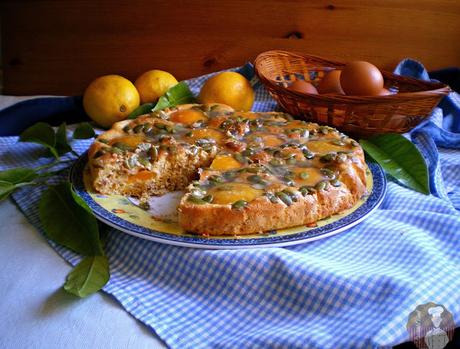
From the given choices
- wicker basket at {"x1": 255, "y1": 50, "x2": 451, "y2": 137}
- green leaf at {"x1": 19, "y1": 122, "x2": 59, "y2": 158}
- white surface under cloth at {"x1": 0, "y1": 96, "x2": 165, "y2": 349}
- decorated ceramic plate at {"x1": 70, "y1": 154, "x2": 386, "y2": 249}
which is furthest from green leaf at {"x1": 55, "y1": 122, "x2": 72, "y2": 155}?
wicker basket at {"x1": 255, "y1": 50, "x2": 451, "y2": 137}

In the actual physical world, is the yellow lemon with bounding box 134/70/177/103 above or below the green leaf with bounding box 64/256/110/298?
above

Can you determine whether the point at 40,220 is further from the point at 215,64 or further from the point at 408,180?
the point at 215,64

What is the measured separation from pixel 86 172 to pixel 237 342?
98 cm

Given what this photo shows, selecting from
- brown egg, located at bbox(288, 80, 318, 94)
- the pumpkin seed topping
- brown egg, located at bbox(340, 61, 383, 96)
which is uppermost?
brown egg, located at bbox(340, 61, 383, 96)

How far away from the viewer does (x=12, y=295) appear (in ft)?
4.42

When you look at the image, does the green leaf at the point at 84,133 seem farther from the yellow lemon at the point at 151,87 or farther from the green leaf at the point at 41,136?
the yellow lemon at the point at 151,87

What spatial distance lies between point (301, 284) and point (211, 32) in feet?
6.58

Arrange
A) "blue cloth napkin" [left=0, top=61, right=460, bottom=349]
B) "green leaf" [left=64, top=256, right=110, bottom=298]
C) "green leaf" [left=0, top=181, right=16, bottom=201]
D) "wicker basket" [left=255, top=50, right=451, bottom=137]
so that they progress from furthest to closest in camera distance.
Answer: "wicker basket" [left=255, top=50, right=451, bottom=137]
"green leaf" [left=0, top=181, right=16, bottom=201]
"green leaf" [left=64, top=256, right=110, bottom=298]
"blue cloth napkin" [left=0, top=61, right=460, bottom=349]

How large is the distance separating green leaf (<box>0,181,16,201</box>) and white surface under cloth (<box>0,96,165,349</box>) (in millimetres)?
280

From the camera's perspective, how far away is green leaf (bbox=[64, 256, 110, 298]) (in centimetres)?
134

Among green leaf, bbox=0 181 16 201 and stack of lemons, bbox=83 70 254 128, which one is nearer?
green leaf, bbox=0 181 16 201

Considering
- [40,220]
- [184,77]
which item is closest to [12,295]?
[40,220]

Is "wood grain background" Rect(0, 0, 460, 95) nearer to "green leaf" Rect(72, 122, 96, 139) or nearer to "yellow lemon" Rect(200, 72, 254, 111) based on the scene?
"yellow lemon" Rect(200, 72, 254, 111)

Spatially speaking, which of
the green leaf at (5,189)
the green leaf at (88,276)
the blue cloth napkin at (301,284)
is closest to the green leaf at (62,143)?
the green leaf at (5,189)
